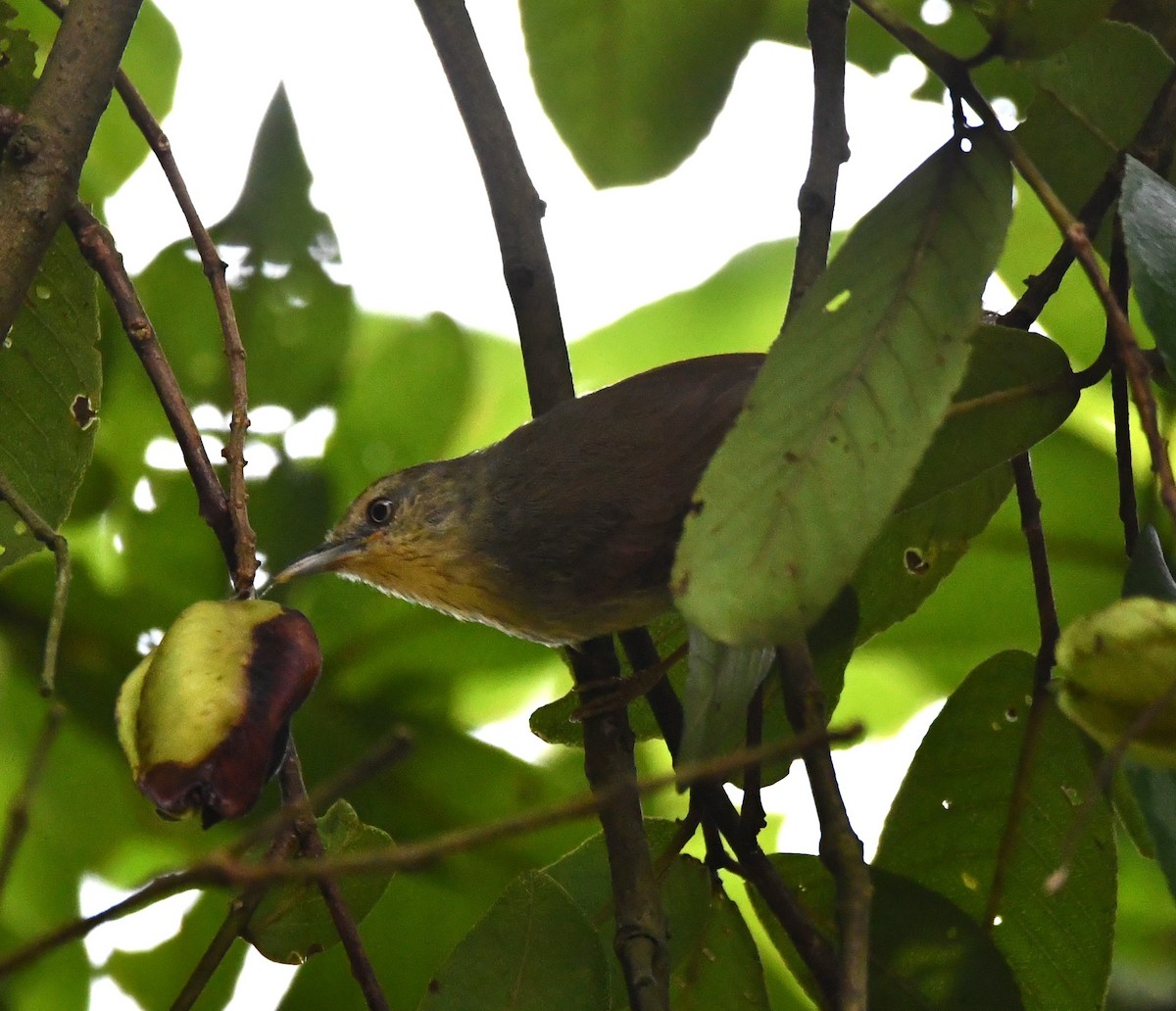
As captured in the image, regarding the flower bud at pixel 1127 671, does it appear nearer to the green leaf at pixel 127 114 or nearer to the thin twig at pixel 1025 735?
the thin twig at pixel 1025 735

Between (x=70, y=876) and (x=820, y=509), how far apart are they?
5.00 ft

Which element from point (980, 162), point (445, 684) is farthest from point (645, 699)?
point (980, 162)

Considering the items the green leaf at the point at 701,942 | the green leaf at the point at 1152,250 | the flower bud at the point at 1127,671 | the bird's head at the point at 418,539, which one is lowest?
the flower bud at the point at 1127,671

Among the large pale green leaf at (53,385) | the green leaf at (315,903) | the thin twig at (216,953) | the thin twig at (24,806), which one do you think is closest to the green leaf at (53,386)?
the large pale green leaf at (53,385)

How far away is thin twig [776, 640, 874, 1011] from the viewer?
0.98 m

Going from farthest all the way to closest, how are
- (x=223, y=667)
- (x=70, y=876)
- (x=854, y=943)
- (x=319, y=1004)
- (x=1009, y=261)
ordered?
(x=1009, y=261) < (x=70, y=876) < (x=319, y=1004) < (x=223, y=667) < (x=854, y=943)

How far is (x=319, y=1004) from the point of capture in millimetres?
1807

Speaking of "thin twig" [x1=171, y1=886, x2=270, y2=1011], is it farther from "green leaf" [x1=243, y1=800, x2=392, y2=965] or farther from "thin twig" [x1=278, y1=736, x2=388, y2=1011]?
"green leaf" [x1=243, y1=800, x2=392, y2=965]

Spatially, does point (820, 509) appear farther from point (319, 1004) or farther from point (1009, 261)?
point (1009, 261)

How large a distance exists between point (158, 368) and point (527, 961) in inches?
28.0

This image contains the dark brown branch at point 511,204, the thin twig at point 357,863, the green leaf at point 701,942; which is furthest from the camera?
Result: the dark brown branch at point 511,204

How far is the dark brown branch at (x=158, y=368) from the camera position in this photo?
53.8 inches

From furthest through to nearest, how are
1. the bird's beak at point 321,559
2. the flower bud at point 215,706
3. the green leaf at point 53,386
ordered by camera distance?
1. the bird's beak at point 321,559
2. the green leaf at point 53,386
3. the flower bud at point 215,706

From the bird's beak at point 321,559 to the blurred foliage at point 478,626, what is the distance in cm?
4
